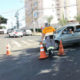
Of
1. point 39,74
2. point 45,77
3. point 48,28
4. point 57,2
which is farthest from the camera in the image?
point 57,2

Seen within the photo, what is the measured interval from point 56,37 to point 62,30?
2.39 feet

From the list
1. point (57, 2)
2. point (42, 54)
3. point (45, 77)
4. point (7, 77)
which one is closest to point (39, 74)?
point (45, 77)

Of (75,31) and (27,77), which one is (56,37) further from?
(27,77)

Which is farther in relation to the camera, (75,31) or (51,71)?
(75,31)

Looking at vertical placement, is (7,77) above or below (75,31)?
below

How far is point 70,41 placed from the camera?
38.2 feet

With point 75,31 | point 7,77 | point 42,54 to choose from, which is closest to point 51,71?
point 7,77

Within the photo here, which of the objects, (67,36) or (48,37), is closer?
→ (48,37)

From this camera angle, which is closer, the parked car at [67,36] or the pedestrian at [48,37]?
the pedestrian at [48,37]

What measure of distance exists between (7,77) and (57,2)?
114m

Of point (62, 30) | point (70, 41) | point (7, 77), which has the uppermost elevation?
point (62, 30)

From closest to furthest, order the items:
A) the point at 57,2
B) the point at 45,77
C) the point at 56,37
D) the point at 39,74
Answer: the point at 45,77 < the point at 39,74 < the point at 56,37 < the point at 57,2

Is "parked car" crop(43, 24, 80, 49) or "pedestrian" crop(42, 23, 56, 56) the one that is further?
"parked car" crop(43, 24, 80, 49)

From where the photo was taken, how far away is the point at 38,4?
89438 mm
